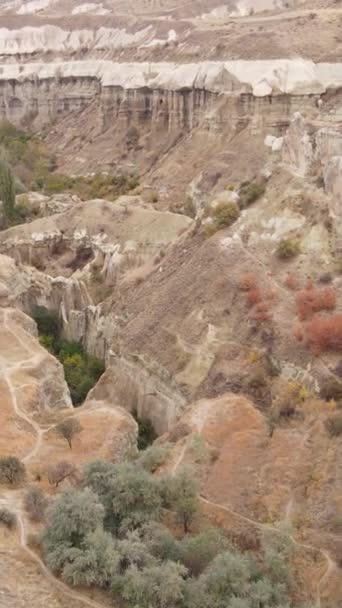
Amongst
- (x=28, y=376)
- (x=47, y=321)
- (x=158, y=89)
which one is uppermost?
(x=158, y=89)

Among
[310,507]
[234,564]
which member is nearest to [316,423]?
[310,507]

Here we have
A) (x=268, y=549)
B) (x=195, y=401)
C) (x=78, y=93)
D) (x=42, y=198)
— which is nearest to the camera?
(x=268, y=549)

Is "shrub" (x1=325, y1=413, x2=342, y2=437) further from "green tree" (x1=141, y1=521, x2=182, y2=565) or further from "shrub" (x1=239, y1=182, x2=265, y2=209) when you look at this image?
"shrub" (x1=239, y1=182, x2=265, y2=209)

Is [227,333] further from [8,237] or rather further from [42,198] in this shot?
[42,198]

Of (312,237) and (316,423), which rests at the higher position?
(312,237)

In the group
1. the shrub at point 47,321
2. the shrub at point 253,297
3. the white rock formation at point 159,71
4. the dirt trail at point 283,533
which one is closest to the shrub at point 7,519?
the dirt trail at point 283,533

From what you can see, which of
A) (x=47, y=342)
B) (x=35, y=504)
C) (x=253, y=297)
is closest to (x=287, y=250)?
(x=253, y=297)

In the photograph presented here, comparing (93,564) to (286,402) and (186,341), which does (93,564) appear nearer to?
(286,402)

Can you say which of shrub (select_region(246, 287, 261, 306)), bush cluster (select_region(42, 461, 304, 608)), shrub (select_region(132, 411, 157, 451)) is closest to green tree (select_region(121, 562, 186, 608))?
bush cluster (select_region(42, 461, 304, 608))
